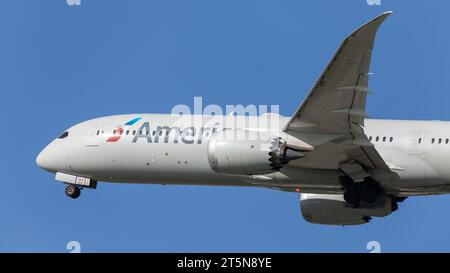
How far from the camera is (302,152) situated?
139 feet

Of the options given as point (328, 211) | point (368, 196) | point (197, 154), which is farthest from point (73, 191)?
point (368, 196)

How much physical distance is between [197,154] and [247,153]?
156 inches

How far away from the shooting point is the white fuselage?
144ft

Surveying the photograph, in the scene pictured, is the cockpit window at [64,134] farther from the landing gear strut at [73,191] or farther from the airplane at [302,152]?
the landing gear strut at [73,191]

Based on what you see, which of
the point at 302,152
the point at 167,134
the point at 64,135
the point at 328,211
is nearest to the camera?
the point at 302,152

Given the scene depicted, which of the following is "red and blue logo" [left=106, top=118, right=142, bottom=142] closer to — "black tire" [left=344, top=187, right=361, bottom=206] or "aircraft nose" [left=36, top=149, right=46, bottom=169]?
"aircraft nose" [left=36, top=149, right=46, bottom=169]

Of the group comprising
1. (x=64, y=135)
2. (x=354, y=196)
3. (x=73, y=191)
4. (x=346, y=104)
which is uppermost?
(x=346, y=104)

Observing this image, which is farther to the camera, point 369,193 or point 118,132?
point 118,132

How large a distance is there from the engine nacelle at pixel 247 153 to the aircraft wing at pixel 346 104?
0.85 m

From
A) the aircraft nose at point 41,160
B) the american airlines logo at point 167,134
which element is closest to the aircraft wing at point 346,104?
the american airlines logo at point 167,134

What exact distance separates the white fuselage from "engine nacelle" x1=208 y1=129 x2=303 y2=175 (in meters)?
0.82

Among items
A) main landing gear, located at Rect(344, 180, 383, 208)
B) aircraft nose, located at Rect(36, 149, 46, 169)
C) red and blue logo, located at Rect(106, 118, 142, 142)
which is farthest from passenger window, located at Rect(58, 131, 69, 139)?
main landing gear, located at Rect(344, 180, 383, 208)

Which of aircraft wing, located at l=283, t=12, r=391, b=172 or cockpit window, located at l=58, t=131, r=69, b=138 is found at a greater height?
aircraft wing, located at l=283, t=12, r=391, b=172

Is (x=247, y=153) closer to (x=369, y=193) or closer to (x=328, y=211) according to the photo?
(x=369, y=193)
